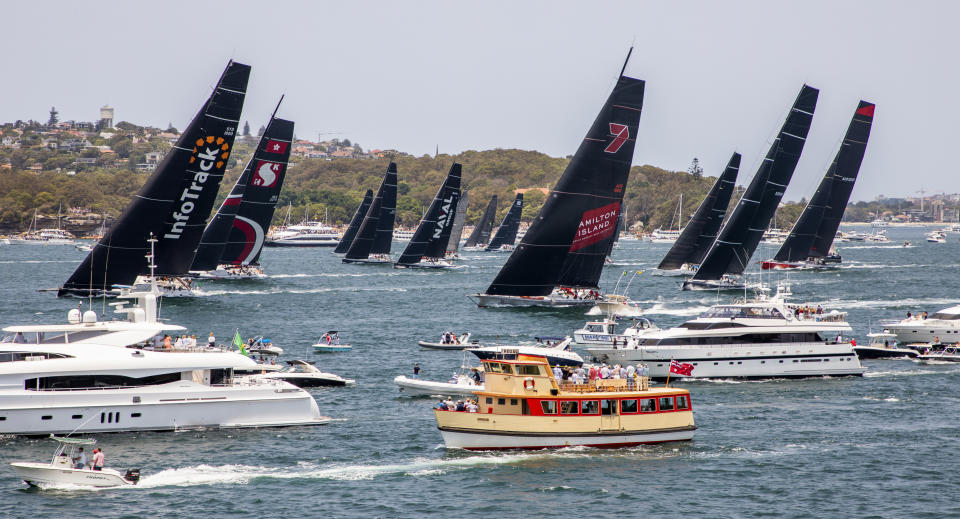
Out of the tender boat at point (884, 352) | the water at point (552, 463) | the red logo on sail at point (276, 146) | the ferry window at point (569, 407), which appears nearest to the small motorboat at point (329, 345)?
the water at point (552, 463)

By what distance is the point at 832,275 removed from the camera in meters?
121

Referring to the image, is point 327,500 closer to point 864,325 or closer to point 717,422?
point 717,422

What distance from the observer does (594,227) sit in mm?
81188

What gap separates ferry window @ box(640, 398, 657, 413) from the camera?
37.6 meters

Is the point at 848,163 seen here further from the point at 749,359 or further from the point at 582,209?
the point at 749,359

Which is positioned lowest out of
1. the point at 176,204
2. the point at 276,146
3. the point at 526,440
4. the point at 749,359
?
the point at 526,440

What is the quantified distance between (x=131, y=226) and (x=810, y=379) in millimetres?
49630

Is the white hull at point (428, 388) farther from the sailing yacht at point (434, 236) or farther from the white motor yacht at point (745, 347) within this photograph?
the sailing yacht at point (434, 236)

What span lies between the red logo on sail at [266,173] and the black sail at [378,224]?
33.0m

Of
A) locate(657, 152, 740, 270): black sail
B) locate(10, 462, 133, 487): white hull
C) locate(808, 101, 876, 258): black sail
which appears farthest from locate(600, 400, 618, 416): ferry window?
locate(808, 101, 876, 258): black sail

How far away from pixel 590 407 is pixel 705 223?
264 ft

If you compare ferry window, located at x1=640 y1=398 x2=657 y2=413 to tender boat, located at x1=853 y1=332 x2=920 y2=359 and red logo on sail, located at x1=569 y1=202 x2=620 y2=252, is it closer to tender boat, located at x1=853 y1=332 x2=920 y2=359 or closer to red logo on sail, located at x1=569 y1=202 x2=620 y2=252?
tender boat, located at x1=853 y1=332 x2=920 y2=359

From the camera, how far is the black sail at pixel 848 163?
12700 centimetres

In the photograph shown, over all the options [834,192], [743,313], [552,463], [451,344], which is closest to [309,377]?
[451,344]
